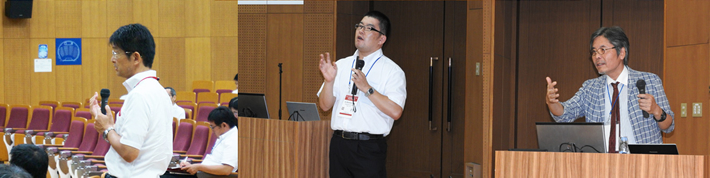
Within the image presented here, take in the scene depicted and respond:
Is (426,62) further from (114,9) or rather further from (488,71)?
(114,9)

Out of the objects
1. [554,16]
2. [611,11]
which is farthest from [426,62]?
[611,11]

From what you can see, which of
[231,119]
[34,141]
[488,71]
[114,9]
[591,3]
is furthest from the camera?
[114,9]

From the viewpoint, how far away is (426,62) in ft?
16.3

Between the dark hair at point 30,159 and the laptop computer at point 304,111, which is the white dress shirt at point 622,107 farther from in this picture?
the dark hair at point 30,159

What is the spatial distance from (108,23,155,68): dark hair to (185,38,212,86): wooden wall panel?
29.0 feet

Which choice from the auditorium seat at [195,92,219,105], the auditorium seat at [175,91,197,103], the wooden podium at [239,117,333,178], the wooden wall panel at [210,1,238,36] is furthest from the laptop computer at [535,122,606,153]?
the wooden wall panel at [210,1,238,36]

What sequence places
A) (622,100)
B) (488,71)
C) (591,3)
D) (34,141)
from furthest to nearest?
(34,141), (591,3), (488,71), (622,100)

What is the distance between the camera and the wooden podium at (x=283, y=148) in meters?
3.29

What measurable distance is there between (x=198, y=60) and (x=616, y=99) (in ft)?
30.5

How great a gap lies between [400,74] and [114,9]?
9.35 metres

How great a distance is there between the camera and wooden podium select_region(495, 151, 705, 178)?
6.76 feet

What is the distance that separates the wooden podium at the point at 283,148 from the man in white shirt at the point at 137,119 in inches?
39.2

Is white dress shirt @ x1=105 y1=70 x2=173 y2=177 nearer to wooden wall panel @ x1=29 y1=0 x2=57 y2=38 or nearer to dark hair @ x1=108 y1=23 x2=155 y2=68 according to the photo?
dark hair @ x1=108 y1=23 x2=155 y2=68

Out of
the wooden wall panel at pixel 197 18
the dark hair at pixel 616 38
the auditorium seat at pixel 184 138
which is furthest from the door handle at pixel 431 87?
the wooden wall panel at pixel 197 18
